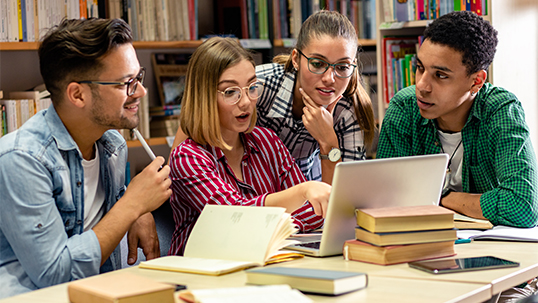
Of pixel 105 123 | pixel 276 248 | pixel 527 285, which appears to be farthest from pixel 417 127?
pixel 105 123

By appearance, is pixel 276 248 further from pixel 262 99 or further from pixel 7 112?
pixel 7 112

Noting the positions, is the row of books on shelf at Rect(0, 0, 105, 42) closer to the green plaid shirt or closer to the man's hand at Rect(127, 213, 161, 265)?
the man's hand at Rect(127, 213, 161, 265)

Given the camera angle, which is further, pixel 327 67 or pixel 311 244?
pixel 327 67

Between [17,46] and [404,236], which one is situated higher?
[17,46]

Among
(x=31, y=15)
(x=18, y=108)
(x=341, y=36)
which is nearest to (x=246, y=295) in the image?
(x=341, y=36)

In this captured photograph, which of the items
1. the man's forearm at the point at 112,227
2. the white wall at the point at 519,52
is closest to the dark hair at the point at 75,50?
the man's forearm at the point at 112,227

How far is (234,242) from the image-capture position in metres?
1.30

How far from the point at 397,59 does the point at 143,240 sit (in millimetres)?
1757

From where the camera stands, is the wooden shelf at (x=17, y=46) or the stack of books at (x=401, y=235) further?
the wooden shelf at (x=17, y=46)

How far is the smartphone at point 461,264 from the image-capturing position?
1.18 metres

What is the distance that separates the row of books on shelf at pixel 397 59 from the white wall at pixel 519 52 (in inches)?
18.4

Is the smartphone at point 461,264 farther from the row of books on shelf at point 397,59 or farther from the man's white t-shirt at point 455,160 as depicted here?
the row of books on shelf at point 397,59

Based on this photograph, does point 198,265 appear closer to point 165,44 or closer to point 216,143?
point 216,143

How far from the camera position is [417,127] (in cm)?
203
